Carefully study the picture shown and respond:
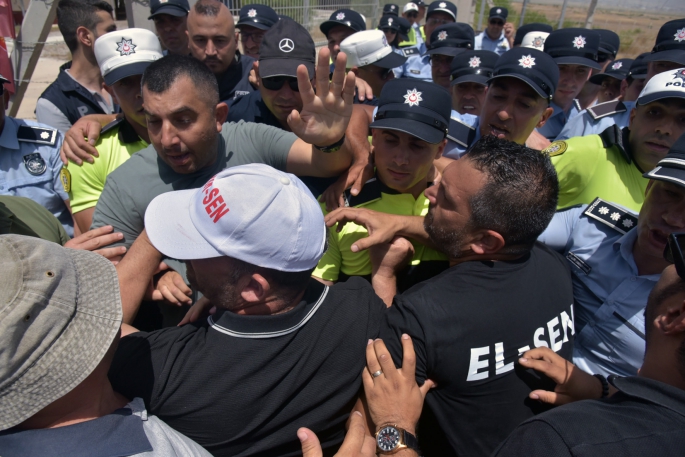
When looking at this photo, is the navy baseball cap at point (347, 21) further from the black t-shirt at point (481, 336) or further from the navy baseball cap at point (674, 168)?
the black t-shirt at point (481, 336)

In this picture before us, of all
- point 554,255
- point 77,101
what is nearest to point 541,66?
point 554,255

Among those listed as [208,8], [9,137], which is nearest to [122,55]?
[9,137]

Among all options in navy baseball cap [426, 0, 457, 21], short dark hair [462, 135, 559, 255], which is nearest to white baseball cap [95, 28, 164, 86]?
short dark hair [462, 135, 559, 255]

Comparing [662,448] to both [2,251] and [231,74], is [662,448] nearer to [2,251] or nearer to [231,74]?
[2,251]

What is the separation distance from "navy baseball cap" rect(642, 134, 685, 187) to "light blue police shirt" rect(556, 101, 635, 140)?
7.39 ft

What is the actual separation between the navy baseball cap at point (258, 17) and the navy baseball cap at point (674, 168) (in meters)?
4.60

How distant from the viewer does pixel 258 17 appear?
5.46 metres

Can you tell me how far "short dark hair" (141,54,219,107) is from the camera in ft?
8.09

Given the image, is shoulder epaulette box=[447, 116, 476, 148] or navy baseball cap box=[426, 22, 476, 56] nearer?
shoulder epaulette box=[447, 116, 476, 148]

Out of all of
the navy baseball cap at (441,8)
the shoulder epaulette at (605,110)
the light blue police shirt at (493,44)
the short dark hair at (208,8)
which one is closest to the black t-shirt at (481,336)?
the shoulder epaulette at (605,110)

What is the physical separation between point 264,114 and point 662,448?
3.33 metres

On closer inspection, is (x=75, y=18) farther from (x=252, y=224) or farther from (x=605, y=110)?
(x=605, y=110)

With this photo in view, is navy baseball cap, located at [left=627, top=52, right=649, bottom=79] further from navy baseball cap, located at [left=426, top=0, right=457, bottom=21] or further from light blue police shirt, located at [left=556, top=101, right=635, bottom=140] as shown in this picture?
navy baseball cap, located at [left=426, top=0, right=457, bottom=21]

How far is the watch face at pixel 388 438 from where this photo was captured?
5.30ft
